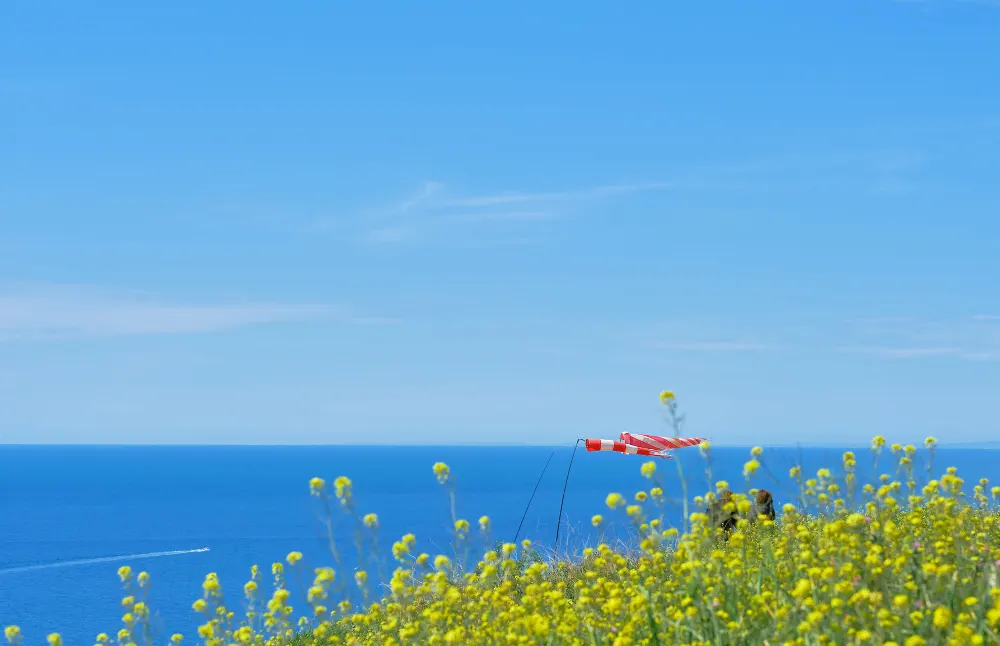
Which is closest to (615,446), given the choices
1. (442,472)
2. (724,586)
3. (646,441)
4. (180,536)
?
(646,441)

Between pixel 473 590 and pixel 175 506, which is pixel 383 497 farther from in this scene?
pixel 473 590

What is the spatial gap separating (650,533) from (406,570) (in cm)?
211

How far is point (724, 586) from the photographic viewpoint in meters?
6.40

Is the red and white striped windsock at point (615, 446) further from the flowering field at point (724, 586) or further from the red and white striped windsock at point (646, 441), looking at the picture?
the flowering field at point (724, 586)

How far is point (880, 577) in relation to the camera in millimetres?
6031

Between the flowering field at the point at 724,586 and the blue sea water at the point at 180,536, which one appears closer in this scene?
the flowering field at the point at 724,586

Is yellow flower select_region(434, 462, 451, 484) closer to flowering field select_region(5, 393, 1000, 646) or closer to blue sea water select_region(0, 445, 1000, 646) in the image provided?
flowering field select_region(5, 393, 1000, 646)

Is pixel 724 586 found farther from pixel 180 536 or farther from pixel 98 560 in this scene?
pixel 180 536

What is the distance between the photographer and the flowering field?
5.36 metres

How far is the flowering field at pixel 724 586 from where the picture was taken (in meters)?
5.36

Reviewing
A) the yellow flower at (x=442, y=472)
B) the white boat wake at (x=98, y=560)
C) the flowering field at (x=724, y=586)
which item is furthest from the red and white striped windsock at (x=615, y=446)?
the white boat wake at (x=98, y=560)

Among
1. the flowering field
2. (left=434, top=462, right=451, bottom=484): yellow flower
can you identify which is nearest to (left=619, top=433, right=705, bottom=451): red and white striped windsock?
the flowering field

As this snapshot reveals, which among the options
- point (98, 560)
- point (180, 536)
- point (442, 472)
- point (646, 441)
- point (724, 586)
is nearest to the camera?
point (724, 586)

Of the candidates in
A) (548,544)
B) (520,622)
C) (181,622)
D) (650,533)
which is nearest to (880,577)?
(650,533)
